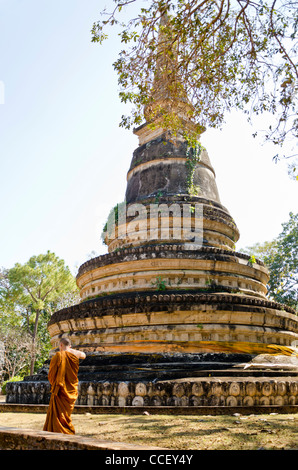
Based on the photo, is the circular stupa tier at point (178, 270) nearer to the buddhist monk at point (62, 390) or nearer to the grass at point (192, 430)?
the grass at point (192, 430)

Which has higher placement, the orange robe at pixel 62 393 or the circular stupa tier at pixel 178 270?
the circular stupa tier at pixel 178 270

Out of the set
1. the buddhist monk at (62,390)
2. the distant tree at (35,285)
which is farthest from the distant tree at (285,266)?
the buddhist monk at (62,390)

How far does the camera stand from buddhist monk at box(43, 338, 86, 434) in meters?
4.95

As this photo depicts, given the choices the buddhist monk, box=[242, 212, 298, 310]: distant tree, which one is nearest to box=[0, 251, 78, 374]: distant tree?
box=[242, 212, 298, 310]: distant tree

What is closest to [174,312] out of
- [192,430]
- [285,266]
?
[192,430]

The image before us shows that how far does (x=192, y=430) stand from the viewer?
4.76 meters

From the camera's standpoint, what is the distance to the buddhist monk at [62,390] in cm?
495

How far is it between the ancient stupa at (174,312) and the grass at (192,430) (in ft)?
2.82

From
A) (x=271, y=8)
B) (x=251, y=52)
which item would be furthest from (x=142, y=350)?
(x=271, y=8)

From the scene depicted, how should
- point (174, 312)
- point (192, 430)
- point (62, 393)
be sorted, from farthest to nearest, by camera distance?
point (174, 312) < point (62, 393) < point (192, 430)

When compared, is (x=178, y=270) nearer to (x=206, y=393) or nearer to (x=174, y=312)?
(x=174, y=312)

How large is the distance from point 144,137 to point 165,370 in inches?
396

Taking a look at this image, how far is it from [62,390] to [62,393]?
0.04 metres

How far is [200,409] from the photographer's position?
6.27m
